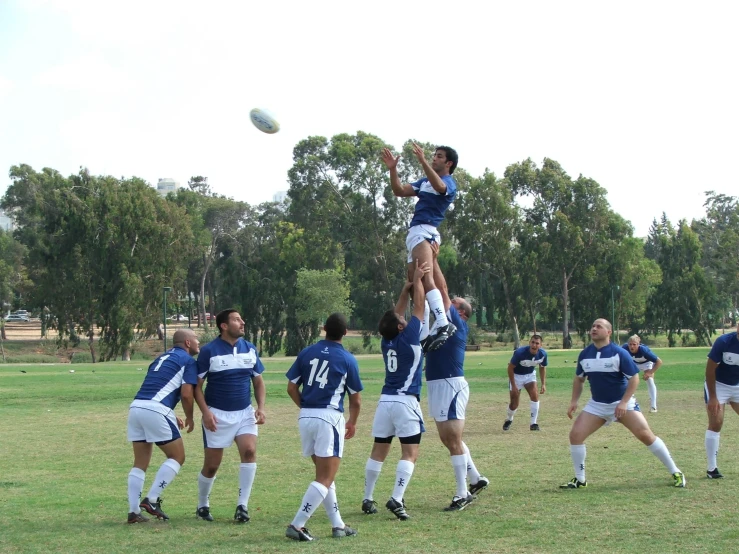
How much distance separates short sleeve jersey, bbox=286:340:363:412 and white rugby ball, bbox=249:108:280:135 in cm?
732

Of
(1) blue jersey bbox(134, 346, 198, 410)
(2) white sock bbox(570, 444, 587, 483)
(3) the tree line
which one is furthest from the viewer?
(3) the tree line

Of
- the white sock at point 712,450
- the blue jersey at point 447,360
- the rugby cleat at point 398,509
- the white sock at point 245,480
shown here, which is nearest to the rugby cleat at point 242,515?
the white sock at point 245,480

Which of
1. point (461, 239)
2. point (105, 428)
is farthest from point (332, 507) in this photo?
point (461, 239)

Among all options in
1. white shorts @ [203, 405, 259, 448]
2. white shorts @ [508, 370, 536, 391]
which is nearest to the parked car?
white shorts @ [508, 370, 536, 391]

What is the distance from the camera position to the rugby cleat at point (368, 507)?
9.59 m

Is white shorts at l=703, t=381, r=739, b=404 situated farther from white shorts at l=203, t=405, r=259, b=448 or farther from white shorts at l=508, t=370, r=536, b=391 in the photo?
white shorts at l=508, t=370, r=536, b=391

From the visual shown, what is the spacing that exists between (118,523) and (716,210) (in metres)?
120

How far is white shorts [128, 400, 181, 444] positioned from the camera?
30.8 feet

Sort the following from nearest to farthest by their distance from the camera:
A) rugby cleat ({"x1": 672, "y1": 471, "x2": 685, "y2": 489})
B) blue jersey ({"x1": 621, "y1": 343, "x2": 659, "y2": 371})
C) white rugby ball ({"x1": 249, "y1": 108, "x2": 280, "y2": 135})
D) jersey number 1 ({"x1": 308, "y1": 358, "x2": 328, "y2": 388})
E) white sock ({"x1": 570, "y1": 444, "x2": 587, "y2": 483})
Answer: jersey number 1 ({"x1": 308, "y1": 358, "x2": 328, "y2": 388}), rugby cleat ({"x1": 672, "y1": 471, "x2": 685, "y2": 489}), white sock ({"x1": 570, "y1": 444, "x2": 587, "y2": 483}), white rugby ball ({"x1": 249, "y1": 108, "x2": 280, "y2": 135}), blue jersey ({"x1": 621, "y1": 343, "x2": 659, "y2": 371})

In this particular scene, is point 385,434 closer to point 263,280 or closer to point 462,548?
point 462,548

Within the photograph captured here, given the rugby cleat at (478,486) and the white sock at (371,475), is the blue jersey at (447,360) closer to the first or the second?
the white sock at (371,475)

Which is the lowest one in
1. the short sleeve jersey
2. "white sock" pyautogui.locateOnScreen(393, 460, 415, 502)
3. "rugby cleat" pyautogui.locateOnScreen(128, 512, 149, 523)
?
"rugby cleat" pyautogui.locateOnScreen(128, 512, 149, 523)

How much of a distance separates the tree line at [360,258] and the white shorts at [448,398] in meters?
62.1

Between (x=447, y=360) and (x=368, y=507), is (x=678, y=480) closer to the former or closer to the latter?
(x=447, y=360)
